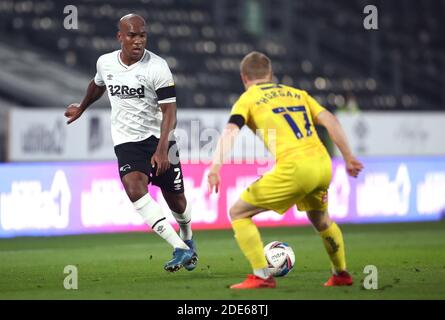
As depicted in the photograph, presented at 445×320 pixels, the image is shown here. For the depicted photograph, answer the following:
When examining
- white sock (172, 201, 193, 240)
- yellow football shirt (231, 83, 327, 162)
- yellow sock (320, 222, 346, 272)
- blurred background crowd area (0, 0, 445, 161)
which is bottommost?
yellow sock (320, 222, 346, 272)

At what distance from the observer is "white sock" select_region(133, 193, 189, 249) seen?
9.30 m

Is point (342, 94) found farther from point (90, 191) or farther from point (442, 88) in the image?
point (90, 191)

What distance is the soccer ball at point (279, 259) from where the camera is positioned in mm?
9305

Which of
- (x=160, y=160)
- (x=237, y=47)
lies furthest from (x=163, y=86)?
(x=237, y=47)

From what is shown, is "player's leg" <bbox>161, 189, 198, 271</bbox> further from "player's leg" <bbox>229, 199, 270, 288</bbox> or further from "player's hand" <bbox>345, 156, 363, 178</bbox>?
"player's hand" <bbox>345, 156, 363, 178</bbox>

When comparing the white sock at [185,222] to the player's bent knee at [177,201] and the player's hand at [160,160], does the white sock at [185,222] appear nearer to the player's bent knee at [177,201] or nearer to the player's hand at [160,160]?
the player's bent knee at [177,201]

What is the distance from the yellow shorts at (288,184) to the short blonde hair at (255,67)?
2.35 feet

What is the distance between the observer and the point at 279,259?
9336 millimetres

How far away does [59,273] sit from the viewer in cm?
1006

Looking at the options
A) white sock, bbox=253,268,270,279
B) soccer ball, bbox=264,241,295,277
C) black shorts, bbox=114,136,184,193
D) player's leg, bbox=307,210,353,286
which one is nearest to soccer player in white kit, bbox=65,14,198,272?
black shorts, bbox=114,136,184,193

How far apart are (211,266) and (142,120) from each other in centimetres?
195

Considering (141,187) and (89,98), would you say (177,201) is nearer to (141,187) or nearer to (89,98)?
(141,187)

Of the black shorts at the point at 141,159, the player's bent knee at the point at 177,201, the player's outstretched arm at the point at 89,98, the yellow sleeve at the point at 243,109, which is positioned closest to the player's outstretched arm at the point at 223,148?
the yellow sleeve at the point at 243,109

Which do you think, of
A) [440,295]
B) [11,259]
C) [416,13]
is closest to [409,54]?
[416,13]
